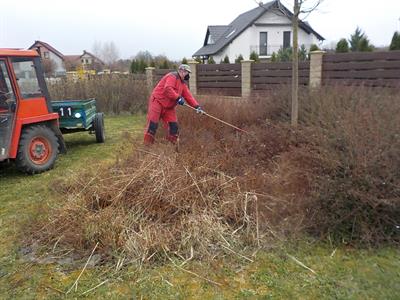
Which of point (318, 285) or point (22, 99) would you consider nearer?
point (318, 285)

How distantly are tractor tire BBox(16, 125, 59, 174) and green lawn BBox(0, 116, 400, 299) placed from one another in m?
2.32

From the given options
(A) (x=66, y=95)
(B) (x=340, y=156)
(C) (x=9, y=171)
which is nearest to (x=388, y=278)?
(B) (x=340, y=156)

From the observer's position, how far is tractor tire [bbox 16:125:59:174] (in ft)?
18.3

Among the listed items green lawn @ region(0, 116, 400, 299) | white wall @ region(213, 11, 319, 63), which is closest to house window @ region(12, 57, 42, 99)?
green lawn @ region(0, 116, 400, 299)

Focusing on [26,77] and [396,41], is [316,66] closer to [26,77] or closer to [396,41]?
[396,41]

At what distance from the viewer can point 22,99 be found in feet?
18.3

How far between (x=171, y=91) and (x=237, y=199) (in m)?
2.85

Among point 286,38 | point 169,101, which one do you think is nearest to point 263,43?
point 286,38

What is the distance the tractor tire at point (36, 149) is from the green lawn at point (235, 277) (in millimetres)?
2319

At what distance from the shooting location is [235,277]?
2969mm

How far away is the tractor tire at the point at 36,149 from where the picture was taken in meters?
5.58

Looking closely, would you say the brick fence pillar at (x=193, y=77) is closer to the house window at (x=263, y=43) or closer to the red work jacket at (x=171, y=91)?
the red work jacket at (x=171, y=91)

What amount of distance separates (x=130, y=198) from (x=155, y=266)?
0.90m

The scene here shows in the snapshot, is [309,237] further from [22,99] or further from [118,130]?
[118,130]
